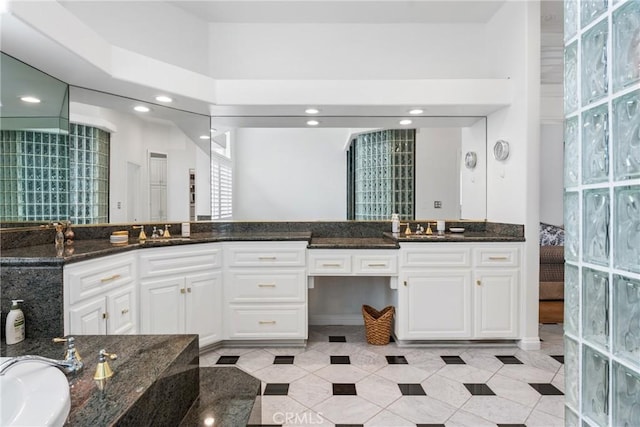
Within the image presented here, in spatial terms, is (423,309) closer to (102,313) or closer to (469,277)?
(469,277)

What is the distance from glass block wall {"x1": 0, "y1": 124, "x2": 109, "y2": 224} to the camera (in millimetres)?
2113

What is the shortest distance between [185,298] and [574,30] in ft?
8.81

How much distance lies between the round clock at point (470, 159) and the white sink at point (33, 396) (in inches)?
136

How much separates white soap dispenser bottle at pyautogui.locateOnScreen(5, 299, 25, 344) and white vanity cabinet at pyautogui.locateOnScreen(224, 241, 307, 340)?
1435 mm

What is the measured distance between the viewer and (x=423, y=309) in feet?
9.28

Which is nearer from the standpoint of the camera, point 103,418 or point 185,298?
point 103,418

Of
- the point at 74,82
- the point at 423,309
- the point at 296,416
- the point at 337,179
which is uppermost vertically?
the point at 74,82

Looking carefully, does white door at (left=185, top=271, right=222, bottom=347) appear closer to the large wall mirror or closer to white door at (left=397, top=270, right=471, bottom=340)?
the large wall mirror

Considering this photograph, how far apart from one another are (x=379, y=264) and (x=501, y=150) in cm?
148

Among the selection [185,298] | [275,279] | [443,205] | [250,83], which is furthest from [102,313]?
[443,205]

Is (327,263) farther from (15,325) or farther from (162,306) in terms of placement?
(15,325)

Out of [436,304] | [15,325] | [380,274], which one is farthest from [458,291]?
[15,325]

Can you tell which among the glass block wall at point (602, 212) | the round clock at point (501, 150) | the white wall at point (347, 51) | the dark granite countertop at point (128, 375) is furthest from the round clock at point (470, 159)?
the dark granite countertop at point (128, 375)

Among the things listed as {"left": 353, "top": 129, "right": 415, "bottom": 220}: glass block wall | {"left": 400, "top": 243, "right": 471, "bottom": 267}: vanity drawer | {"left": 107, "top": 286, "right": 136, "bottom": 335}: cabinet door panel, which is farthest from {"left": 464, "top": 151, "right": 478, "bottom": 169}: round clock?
{"left": 107, "top": 286, "right": 136, "bottom": 335}: cabinet door panel
